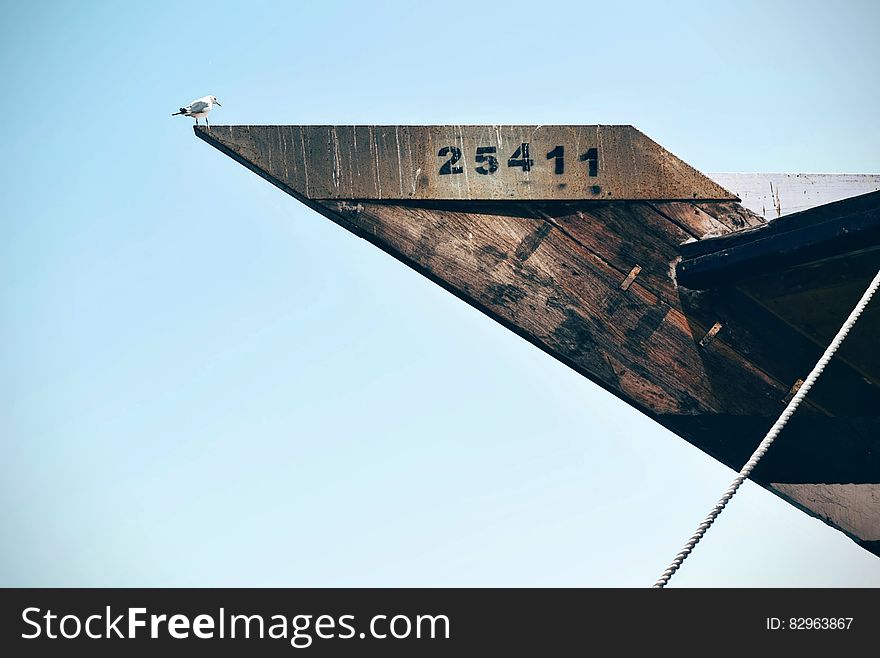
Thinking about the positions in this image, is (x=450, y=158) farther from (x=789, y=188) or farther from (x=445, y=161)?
(x=789, y=188)

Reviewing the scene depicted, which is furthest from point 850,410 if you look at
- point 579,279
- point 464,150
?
point 464,150

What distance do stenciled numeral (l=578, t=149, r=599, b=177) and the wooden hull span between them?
0.11 metres

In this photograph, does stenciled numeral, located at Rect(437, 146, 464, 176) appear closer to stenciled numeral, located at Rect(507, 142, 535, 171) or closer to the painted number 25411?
the painted number 25411

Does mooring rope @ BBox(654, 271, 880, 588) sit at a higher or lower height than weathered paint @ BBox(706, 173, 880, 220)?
lower

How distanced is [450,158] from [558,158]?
429mm

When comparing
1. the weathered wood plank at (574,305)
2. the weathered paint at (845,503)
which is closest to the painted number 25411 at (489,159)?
the weathered wood plank at (574,305)

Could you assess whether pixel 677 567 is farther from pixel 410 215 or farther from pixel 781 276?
pixel 410 215

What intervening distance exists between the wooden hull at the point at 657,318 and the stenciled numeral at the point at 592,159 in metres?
0.11

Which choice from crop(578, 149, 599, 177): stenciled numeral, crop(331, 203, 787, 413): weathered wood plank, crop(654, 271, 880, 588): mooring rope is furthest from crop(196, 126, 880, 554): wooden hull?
crop(654, 271, 880, 588): mooring rope

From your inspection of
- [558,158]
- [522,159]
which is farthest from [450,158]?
[558,158]

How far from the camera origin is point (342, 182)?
3.77 meters

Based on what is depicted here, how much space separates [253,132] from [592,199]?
136 centimetres

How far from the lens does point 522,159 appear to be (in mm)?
3793

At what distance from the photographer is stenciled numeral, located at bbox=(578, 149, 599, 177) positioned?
3.81 metres
